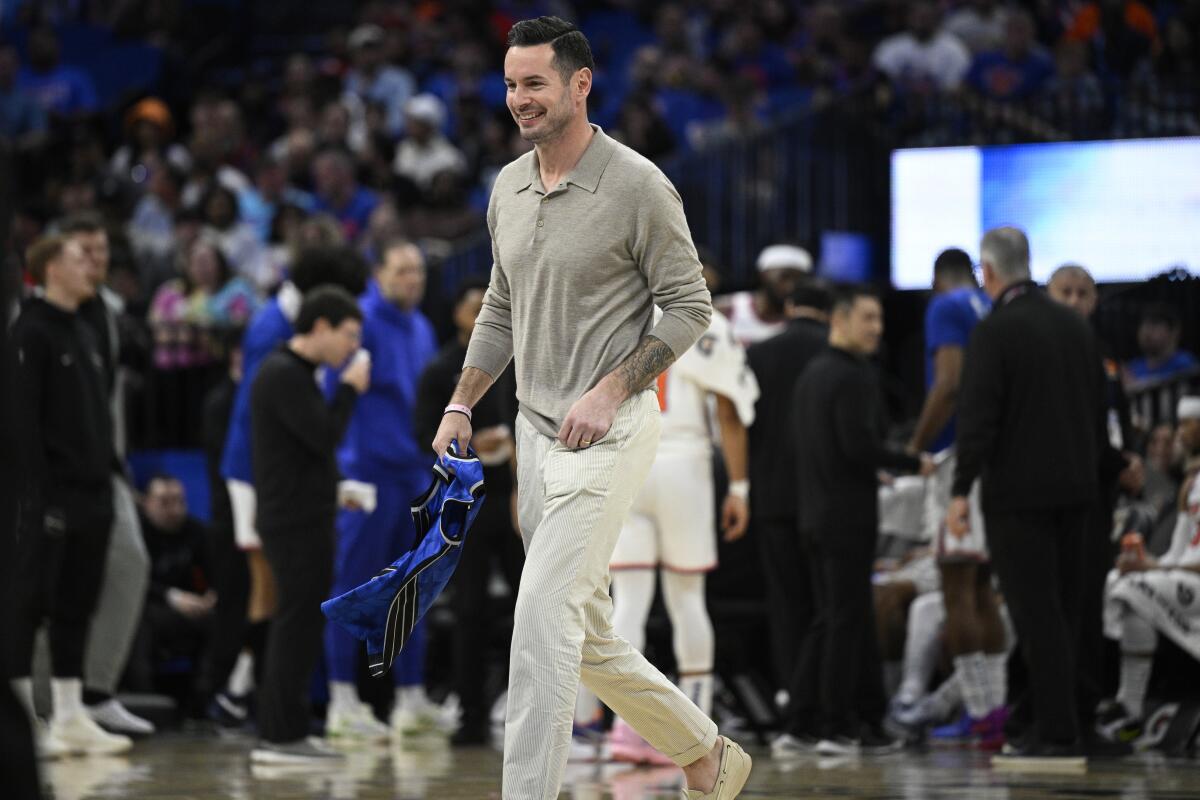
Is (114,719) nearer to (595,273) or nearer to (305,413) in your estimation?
(305,413)

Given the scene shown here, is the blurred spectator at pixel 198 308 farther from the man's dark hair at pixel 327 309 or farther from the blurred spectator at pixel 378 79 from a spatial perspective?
the man's dark hair at pixel 327 309

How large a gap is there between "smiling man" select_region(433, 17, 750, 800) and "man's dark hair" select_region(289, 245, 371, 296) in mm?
3439

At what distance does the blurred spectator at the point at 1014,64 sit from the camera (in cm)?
1339

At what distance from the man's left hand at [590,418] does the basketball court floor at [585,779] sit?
68.2 inches

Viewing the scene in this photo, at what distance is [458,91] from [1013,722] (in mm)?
9996

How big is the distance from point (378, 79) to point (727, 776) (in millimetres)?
12739

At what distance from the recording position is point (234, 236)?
14328 mm

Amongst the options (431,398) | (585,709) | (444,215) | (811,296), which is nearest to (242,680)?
(431,398)

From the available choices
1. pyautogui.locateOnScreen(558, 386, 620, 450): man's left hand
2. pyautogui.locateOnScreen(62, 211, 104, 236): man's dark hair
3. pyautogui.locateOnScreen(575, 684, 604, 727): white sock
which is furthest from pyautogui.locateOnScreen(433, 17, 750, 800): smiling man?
pyautogui.locateOnScreen(62, 211, 104, 236): man's dark hair

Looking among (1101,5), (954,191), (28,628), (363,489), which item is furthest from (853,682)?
(1101,5)

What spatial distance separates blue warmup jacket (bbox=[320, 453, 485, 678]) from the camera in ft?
15.1

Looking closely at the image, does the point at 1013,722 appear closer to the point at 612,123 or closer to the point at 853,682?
the point at 853,682

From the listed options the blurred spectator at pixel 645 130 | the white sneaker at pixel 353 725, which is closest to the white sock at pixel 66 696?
the white sneaker at pixel 353 725

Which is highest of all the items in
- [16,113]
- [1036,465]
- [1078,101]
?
[16,113]
